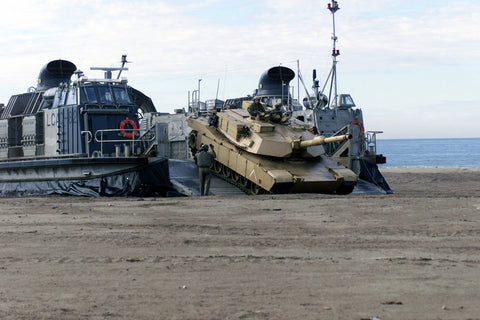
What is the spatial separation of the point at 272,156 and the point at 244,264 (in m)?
10.2

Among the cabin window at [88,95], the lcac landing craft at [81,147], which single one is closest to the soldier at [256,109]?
the lcac landing craft at [81,147]

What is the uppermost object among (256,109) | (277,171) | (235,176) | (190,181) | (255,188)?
(256,109)

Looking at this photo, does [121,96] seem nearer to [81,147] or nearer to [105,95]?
[105,95]

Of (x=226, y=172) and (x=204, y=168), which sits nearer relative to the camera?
(x=204, y=168)

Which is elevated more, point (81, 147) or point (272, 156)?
point (81, 147)

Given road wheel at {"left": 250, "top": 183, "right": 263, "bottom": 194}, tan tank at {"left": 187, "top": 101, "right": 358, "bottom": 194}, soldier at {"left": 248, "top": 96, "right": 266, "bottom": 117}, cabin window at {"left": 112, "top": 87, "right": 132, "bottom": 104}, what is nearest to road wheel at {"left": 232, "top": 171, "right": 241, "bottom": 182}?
tan tank at {"left": 187, "top": 101, "right": 358, "bottom": 194}

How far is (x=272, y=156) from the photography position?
57.0ft

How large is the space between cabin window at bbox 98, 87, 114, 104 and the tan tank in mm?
2717

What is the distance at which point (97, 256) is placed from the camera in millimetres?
7762

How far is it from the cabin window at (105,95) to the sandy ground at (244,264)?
6979 mm

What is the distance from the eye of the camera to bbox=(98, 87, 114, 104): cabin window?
19.0 m

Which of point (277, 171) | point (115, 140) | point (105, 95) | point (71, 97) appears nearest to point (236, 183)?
point (277, 171)

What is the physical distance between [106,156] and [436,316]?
46.4 feet

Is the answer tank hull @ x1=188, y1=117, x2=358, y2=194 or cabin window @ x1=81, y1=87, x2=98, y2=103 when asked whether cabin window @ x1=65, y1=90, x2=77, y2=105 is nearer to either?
cabin window @ x1=81, y1=87, x2=98, y2=103
